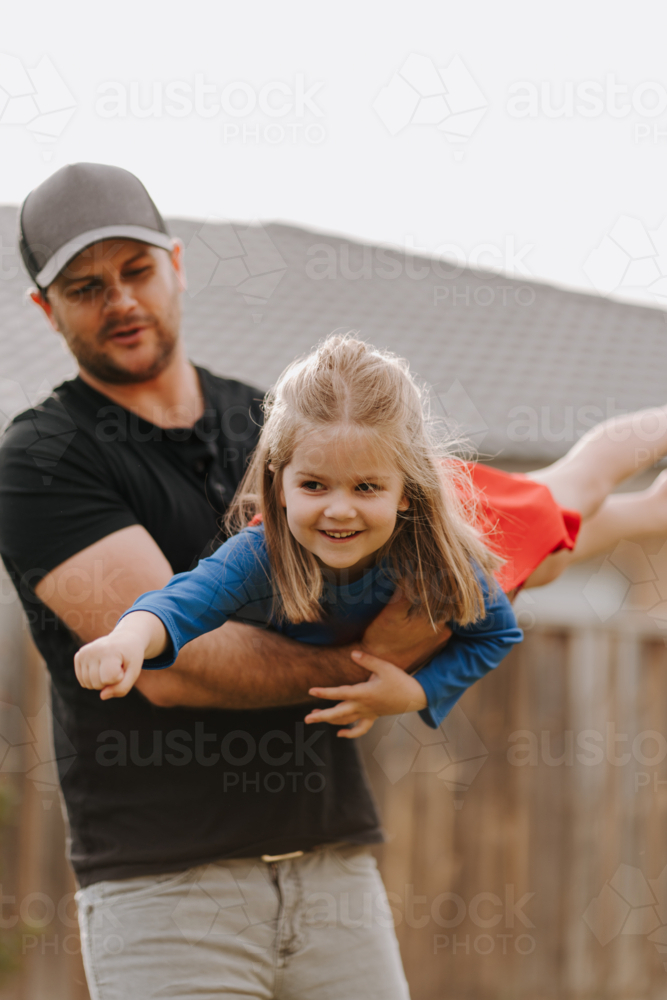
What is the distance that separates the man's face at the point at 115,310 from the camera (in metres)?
1.69

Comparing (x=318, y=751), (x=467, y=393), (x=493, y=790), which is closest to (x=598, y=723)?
(x=493, y=790)

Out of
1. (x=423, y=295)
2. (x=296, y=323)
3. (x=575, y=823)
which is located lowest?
(x=575, y=823)

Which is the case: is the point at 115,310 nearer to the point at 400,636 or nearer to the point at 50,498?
the point at 50,498

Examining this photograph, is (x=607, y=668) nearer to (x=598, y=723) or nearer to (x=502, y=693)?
(x=598, y=723)

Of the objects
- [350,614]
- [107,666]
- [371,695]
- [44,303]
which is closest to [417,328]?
[44,303]

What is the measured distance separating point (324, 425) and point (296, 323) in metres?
4.24

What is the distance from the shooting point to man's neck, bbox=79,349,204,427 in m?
1.75

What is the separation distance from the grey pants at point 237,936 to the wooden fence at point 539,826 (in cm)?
188

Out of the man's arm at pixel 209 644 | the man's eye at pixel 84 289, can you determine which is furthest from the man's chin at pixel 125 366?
the man's arm at pixel 209 644

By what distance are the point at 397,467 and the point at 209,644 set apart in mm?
394

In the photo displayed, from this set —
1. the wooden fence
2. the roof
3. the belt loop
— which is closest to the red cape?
the belt loop

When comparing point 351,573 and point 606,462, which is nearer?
point 351,573

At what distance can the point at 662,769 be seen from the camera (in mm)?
3816

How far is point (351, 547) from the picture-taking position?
1371mm
